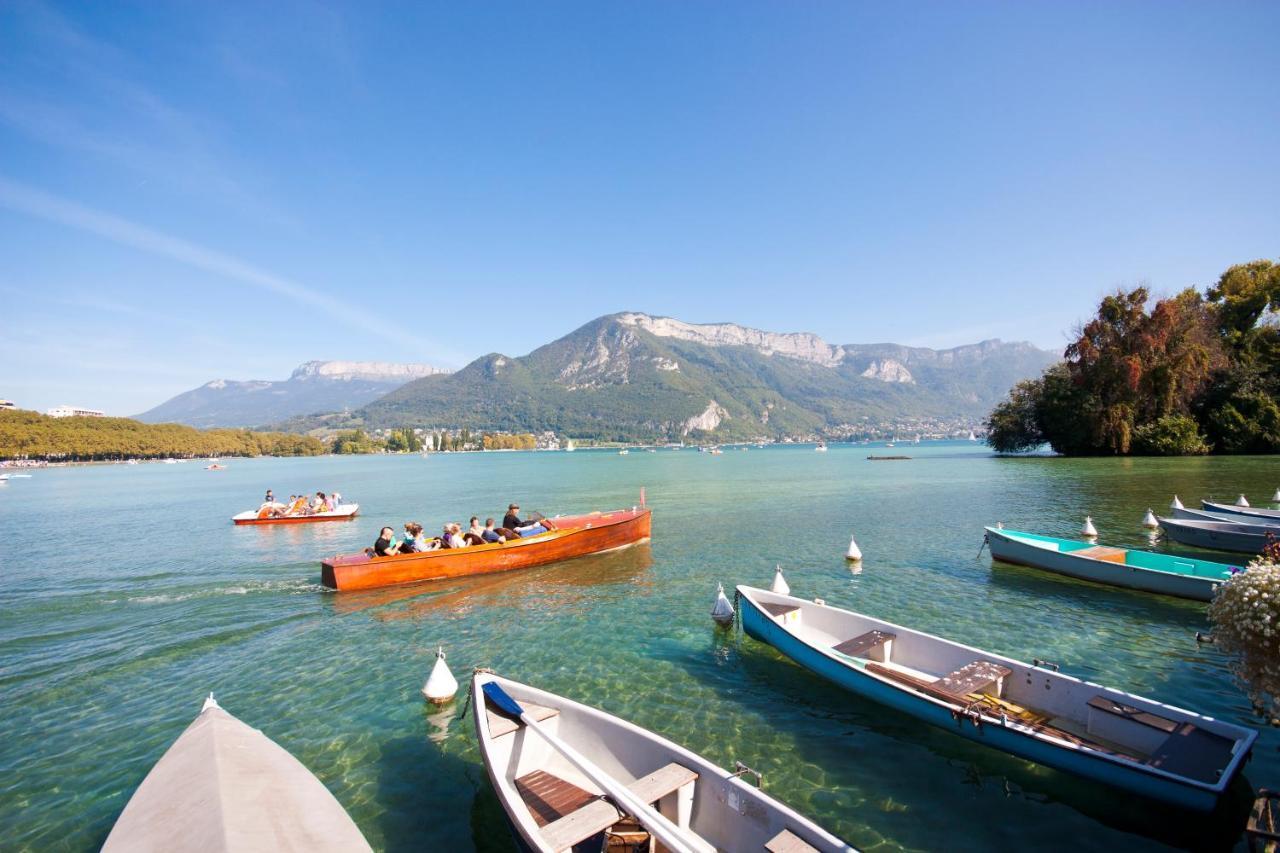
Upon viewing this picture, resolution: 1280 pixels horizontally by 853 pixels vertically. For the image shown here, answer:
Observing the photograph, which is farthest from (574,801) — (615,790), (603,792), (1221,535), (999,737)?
(1221,535)

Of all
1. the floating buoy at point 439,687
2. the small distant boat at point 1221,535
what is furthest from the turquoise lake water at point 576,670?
the small distant boat at point 1221,535

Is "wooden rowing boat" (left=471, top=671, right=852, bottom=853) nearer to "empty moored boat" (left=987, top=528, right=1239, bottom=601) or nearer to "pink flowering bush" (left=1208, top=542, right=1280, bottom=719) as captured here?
"pink flowering bush" (left=1208, top=542, right=1280, bottom=719)

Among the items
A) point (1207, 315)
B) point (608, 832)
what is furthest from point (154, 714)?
point (1207, 315)

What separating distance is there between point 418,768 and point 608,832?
420 centimetres

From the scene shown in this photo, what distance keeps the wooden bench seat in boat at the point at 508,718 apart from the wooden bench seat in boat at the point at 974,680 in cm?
576

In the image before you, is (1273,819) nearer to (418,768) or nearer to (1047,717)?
(1047,717)

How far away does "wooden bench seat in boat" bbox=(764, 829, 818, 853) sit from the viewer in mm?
4867

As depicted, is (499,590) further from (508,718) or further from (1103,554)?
(1103,554)

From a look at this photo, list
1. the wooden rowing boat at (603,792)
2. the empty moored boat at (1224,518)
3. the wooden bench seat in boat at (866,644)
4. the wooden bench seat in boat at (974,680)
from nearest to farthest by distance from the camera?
the wooden rowing boat at (603,792) → the wooden bench seat in boat at (974,680) → the wooden bench seat in boat at (866,644) → the empty moored boat at (1224,518)

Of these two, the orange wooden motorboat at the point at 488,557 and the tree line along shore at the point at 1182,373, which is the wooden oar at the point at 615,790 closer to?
the orange wooden motorboat at the point at 488,557

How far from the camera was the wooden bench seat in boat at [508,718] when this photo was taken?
23.9ft

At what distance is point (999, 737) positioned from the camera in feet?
24.1

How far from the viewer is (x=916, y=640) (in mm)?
10062

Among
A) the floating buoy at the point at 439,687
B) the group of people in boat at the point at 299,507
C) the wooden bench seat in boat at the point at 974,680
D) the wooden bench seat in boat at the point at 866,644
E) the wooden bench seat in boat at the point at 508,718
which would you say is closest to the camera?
the wooden bench seat in boat at the point at 508,718
